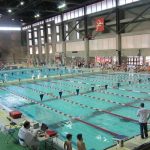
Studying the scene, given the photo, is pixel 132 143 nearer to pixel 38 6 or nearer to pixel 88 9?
pixel 88 9

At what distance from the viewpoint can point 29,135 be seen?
5762 millimetres

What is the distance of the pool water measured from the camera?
29.2ft

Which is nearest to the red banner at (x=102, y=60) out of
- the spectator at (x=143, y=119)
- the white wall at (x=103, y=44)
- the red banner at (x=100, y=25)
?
the white wall at (x=103, y=44)

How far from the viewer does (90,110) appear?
12023 mm

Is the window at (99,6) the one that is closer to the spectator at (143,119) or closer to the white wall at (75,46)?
the white wall at (75,46)

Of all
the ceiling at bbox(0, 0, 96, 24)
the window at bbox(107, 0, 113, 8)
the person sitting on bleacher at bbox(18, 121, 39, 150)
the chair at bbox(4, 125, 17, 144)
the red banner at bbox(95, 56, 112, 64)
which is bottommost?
the chair at bbox(4, 125, 17, 144)

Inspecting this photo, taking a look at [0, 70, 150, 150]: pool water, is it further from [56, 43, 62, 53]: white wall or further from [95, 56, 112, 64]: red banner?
[56, 43, 62, 53]: white wall

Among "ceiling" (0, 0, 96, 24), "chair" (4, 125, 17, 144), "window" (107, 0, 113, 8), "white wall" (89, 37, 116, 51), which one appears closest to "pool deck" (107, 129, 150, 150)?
"chair" (4, 125, 17, 144)

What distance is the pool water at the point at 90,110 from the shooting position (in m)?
8.89

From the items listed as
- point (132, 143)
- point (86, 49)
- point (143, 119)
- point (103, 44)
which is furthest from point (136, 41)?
point (132, 143)

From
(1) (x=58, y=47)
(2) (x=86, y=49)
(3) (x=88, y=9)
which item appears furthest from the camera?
(1) (x=58, y=47)

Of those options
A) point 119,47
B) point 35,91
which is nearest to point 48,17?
point 119,47

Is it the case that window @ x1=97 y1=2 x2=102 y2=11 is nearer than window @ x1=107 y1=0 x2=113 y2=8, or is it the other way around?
window @ x1=107 y1=0 x2=113 y2=8

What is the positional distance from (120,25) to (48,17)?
18193mm
